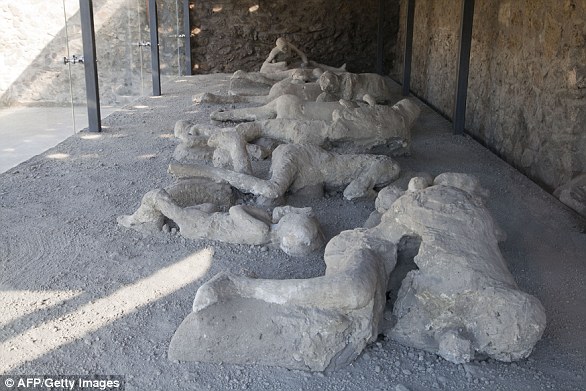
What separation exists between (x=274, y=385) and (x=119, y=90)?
24.2 ft

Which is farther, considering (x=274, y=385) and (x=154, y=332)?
(x=154, y=332)

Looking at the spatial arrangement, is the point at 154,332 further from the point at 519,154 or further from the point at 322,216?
the point at 519,154

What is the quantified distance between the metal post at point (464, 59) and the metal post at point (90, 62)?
392 centimetres

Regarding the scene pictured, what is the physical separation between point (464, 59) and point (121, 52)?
5040mm

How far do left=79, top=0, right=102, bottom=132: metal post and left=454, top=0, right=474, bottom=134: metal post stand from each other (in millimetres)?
3920

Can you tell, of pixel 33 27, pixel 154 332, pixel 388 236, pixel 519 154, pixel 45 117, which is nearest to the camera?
pixel 154 332

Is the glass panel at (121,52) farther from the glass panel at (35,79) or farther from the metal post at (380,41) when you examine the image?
the metal post at (380,41)

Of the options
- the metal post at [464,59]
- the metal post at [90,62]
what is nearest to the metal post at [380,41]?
the metal post at [464,59]

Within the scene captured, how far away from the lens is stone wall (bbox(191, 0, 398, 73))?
1253cm

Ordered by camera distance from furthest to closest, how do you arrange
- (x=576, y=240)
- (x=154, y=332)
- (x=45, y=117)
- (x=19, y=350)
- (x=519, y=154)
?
1. (x=45, y=117)
2. (x=519, y=154)
3. (x=576, y=240)
4. (x=154, y=332)
5. (x=19, y=350)

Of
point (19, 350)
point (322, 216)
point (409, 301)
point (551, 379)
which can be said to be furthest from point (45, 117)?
point (551, 379)

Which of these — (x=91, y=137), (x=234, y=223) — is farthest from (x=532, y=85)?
(x=91, y=137)

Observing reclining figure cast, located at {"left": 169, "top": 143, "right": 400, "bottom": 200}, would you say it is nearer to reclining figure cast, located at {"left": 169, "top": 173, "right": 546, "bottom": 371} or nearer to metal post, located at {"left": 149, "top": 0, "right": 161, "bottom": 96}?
reclining figure cast, located at {"left": 169, "top": 173, "right": 546, "bottom": 371}

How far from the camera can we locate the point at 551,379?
227cm
